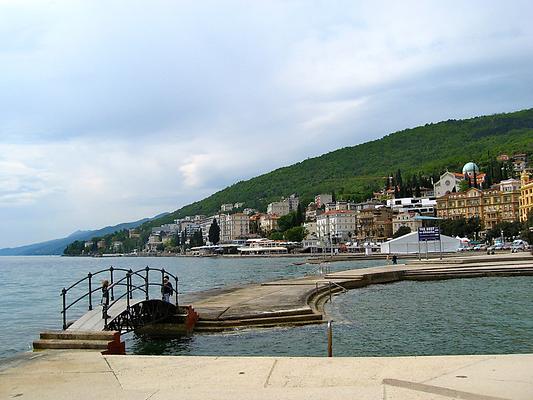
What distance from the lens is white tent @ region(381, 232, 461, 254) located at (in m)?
99.0

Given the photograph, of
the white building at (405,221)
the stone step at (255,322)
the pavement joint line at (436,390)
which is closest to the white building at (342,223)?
the white building at (405,221)

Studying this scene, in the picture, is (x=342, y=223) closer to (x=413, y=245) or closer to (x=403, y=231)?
(x=403, y=231)

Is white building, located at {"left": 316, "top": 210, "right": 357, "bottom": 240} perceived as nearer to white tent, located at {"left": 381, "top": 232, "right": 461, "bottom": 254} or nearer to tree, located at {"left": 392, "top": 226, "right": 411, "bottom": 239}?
tree, located at {"left": 392, "top": 226, "right": 411, "bottom": 239}

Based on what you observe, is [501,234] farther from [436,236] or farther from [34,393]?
[34,393]

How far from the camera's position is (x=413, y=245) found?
102 m

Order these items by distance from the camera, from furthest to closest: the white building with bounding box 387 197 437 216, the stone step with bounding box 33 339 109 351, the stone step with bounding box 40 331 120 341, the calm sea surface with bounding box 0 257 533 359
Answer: the white building with bounding box 387 197 437 216
the calm sea surface with bounding box 0 257 533 359
the stone step with bounding box 40 331 120 341
the stone step with bounding box 33 339 109 351

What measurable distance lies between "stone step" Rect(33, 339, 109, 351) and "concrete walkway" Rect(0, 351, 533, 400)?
1.70 metres

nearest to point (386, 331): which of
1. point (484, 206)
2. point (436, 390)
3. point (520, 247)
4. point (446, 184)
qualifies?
point (436, 390)

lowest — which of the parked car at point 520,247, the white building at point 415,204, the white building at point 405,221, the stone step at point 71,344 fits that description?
the parked car at point 520,247

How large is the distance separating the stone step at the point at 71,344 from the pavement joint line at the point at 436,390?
722cm

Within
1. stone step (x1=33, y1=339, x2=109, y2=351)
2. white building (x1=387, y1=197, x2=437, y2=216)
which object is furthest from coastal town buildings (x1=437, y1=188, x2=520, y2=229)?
stone step (x1=33, y1=339, x2=109, y2=351)

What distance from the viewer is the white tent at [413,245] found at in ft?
325

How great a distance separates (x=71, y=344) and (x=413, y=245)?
309 feet

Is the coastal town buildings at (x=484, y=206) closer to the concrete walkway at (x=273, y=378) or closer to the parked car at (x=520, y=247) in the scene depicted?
the parked car at (x=520, y=247)
